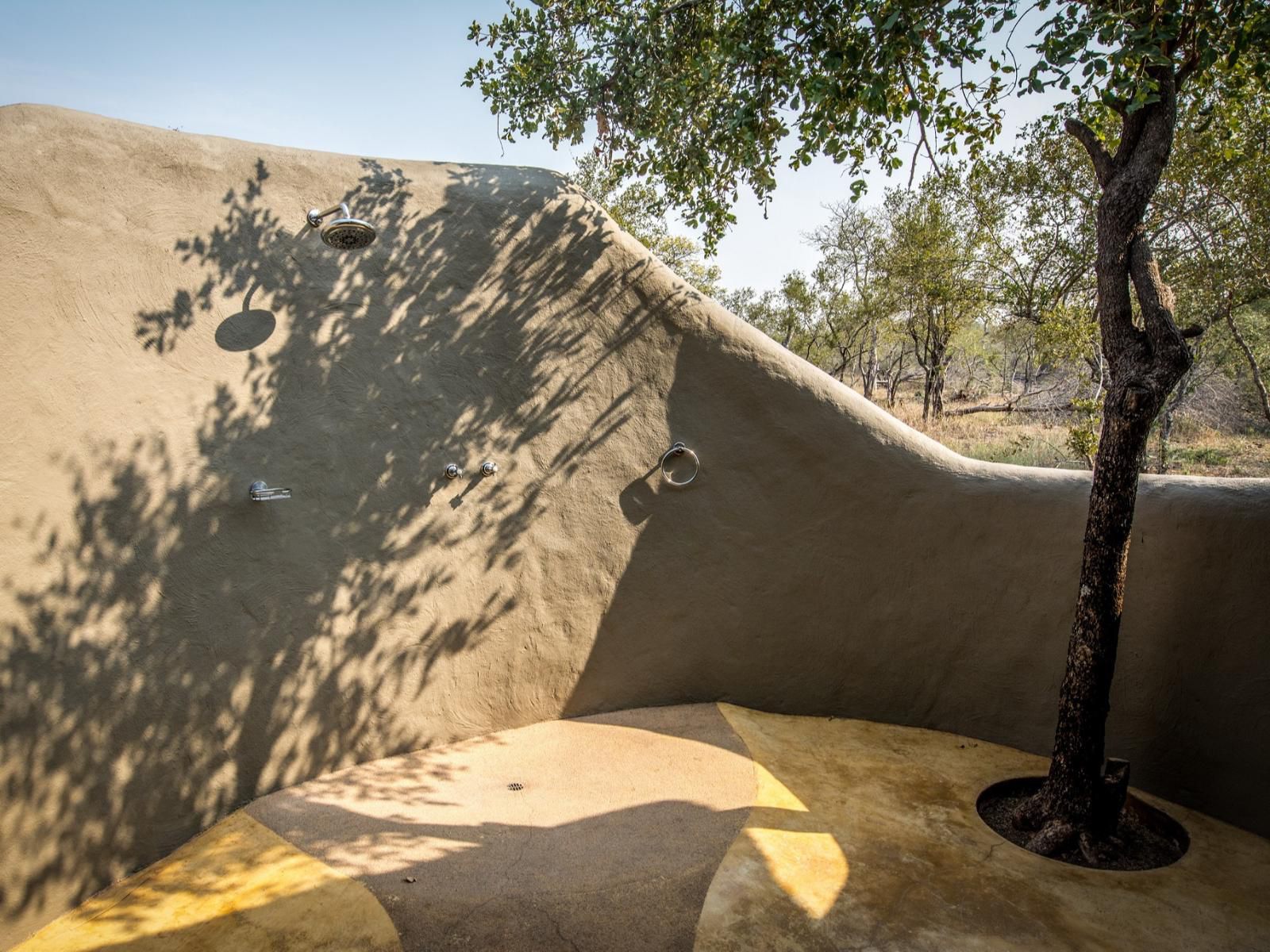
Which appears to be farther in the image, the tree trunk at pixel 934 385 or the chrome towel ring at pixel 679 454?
Answer: the tree trunk at pixel 934 385

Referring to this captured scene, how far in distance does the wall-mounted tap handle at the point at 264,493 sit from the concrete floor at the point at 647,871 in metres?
1.67

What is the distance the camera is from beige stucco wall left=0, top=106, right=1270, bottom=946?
3717 millimetres

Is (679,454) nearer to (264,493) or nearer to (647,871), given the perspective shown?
(264,493)

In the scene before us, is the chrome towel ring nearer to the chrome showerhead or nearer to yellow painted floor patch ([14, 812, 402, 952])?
the chrome showerhead

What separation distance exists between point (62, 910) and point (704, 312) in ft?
16.7

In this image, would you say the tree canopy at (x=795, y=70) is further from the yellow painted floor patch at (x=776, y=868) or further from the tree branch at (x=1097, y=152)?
the yellow painted floor patch at (x=776, y=868)

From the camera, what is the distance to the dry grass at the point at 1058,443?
43.3 feet

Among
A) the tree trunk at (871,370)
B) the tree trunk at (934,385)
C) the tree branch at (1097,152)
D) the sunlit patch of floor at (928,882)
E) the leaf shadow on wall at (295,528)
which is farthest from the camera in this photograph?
the tree trunk at (871,370)

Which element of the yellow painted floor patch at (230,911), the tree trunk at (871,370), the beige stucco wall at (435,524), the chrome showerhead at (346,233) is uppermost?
the tree trunk at (871,370)

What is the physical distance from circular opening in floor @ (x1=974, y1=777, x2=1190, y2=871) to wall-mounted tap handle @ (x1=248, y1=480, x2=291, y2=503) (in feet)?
14.7

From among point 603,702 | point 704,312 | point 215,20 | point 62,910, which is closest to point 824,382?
point 704,312

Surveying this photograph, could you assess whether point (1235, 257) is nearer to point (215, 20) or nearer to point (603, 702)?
point (603, 702)

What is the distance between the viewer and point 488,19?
24.3ft

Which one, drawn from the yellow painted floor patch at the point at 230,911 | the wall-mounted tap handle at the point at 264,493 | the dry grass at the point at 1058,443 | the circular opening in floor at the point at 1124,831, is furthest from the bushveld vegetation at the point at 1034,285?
the yellow painted floor patch at the point at 230,911
